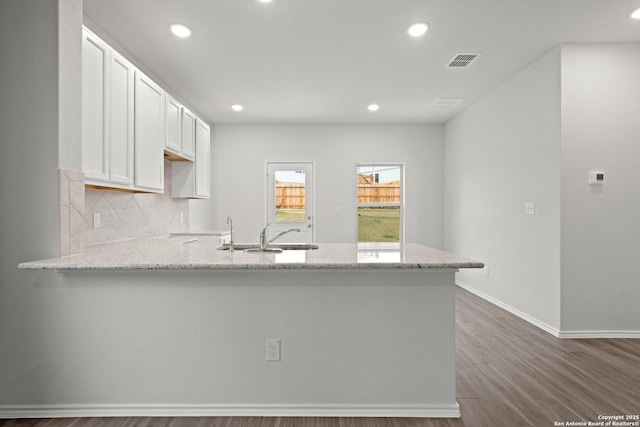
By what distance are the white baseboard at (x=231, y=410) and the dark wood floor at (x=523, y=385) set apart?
3 cm

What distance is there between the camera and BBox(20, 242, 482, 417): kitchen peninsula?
1.95 metres

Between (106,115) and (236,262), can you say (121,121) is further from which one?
(236,262)

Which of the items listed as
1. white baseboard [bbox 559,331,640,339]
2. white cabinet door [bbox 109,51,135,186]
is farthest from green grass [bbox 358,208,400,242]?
white cabinet door [bbox 109,51,135,186]

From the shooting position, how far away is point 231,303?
1964 mm

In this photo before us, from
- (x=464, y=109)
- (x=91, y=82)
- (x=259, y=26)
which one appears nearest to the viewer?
(x=91, y=82)

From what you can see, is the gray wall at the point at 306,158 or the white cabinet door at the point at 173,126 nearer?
the white cabinet door at the point at 173,126

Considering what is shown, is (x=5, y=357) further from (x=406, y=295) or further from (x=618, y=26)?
(x=618, y=26)

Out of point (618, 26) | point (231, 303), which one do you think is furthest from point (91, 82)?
point (618, 26)

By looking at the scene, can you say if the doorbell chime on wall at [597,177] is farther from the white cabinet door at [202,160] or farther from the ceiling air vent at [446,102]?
the white cabinet door at [202,160]

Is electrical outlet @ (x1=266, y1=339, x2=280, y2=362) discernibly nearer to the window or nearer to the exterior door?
the exterior door

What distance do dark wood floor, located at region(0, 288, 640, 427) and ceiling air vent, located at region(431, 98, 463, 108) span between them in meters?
2.98

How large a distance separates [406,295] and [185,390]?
134cm

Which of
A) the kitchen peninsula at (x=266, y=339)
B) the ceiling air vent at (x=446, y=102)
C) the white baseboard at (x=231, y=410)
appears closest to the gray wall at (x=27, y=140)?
the kitchen peninsula at (x=266, y=339)

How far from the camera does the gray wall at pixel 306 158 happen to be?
604 centimetres
